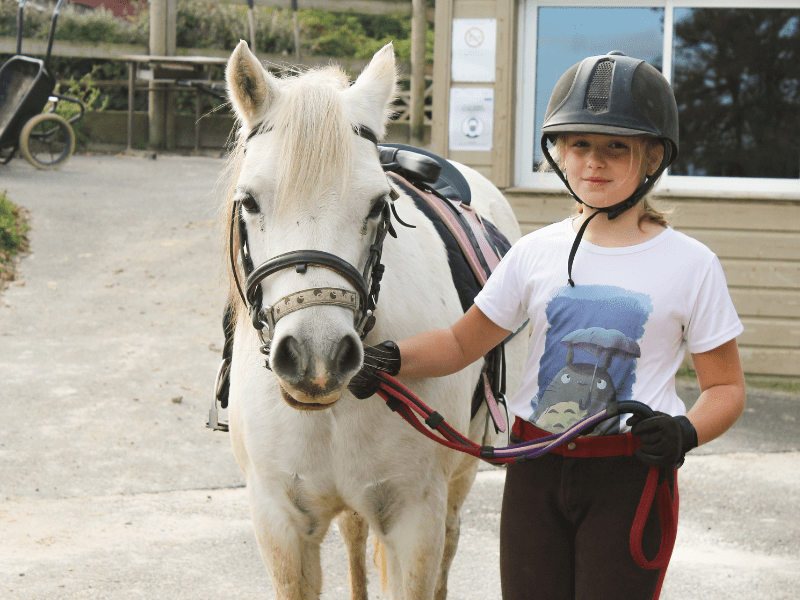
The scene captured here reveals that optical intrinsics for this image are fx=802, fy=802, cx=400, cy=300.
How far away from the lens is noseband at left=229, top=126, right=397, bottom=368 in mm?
1496

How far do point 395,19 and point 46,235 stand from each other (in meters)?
10.7

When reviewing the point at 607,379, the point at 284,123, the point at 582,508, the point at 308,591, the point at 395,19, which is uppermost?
the point at 395,19

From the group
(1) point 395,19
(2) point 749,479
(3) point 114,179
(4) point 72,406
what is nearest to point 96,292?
(4) point 72,406

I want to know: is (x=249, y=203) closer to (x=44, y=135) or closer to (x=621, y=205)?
→ (x=621, y=205)

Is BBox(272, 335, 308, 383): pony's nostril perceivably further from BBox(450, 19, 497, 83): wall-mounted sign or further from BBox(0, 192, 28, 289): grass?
BBox(0, 192, 28, 289): grass

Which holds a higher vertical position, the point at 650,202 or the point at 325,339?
the point at 650,202

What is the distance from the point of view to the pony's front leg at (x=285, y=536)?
1.96 metres

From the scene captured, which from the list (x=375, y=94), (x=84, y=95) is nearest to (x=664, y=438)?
(x=375, y=94)

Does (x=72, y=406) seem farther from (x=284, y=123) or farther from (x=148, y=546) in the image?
(x=284, y=123)

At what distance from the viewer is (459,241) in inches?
98.2

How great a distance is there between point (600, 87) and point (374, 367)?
0.74 m

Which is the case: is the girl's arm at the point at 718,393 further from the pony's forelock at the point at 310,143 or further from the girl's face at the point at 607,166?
the pony's forelock at the point at 310,143

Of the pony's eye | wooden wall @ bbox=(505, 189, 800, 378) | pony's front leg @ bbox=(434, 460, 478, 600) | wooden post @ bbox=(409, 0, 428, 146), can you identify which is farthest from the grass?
the pony's eye

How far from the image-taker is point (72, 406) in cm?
473
